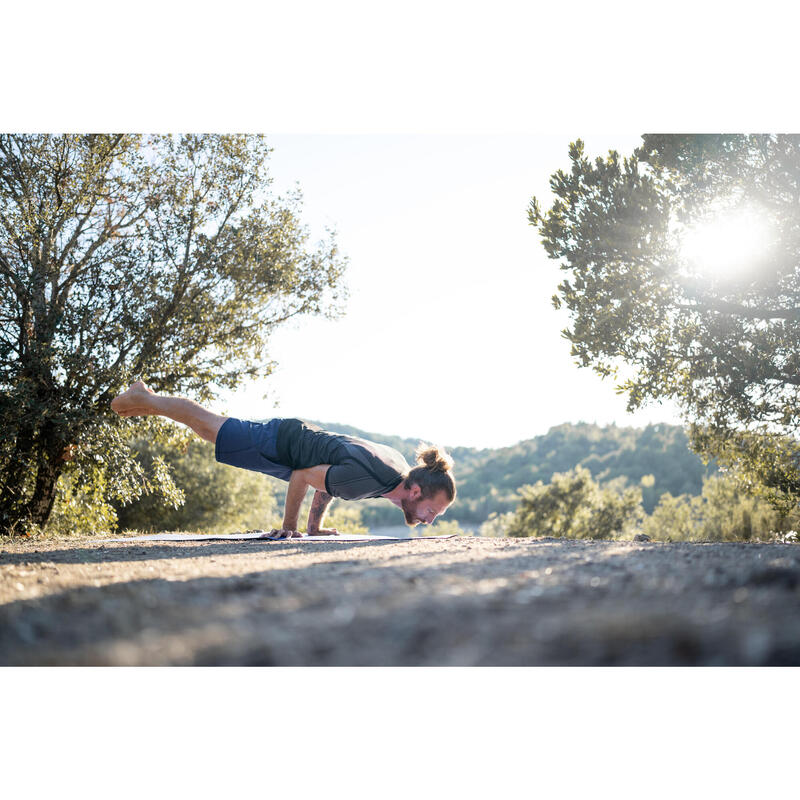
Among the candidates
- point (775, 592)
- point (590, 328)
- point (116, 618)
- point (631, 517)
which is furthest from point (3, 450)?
point (631, 517)

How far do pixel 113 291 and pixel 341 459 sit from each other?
490 cm

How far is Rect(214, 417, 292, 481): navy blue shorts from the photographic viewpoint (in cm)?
588

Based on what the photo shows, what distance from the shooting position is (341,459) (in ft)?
18.4

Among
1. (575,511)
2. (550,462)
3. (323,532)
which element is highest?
(323,532)

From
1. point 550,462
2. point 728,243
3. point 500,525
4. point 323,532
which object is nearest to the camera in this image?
point 323,532

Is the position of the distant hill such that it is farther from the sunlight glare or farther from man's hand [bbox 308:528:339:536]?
man's hand [bbox 308:528:339:536]

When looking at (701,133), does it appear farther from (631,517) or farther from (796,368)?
(631,517)

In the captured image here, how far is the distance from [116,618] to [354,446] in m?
3.88

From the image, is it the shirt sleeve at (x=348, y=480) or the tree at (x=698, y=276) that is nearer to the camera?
the shirt sleeve at (x=348, y=480)

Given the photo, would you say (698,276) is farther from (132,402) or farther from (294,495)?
(132,402)

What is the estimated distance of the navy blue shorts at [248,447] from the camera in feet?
19.3

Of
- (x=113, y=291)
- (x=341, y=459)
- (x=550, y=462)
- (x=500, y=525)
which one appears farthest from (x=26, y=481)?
(x=550, y=462)

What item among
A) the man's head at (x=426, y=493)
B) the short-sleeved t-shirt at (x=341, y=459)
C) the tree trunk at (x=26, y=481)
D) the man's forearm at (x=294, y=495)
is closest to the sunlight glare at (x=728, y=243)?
the man's head at (x=426, y=493)

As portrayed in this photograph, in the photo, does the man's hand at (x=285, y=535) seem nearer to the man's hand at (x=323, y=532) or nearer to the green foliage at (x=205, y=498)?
the man's hand at (x=323, y=532)
